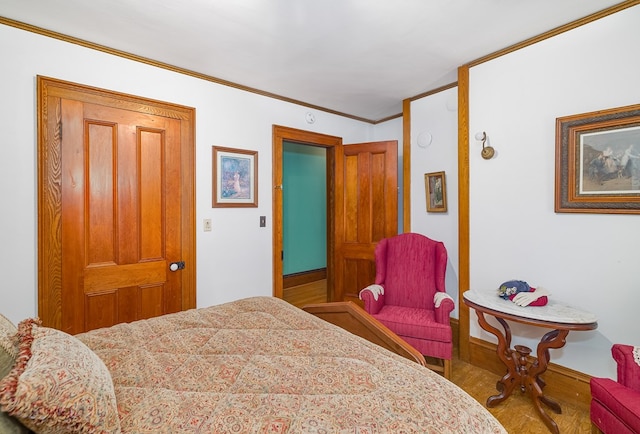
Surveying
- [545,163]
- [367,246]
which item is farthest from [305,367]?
[367,246]

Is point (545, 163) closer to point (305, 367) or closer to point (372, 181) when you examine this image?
point (372, 181)

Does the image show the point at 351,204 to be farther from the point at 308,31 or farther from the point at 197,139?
the point at 308,31

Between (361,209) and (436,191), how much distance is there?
3.03ft

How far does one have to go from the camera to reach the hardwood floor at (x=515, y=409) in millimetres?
1810

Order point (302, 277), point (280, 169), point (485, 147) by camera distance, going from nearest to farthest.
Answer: point (485, 147)
point (280, 169)
point (302, 277)

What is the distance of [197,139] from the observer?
272 centimetres

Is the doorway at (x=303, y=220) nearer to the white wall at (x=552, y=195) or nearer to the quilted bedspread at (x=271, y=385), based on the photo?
the white wall at (x=552, y=195)

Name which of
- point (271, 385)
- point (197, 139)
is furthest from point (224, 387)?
point (197, 139)

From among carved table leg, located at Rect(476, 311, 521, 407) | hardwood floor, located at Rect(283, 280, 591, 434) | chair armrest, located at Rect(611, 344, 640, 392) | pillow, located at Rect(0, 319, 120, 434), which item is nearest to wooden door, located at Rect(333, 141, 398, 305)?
hardwood floor, located at Rect(283, 280, 591, 434)

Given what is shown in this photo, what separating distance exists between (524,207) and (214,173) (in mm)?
2692

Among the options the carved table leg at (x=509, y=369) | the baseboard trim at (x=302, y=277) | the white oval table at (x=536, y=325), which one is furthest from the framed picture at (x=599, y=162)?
the baseboard trim at (x=302, y=277)

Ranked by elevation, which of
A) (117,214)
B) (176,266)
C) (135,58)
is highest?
(135,58)

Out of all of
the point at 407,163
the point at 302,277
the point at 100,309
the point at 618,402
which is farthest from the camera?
the point at 302,277

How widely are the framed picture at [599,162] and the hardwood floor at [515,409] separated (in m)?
1.36
